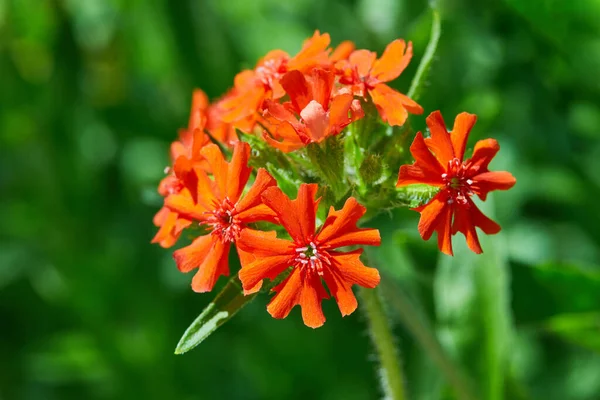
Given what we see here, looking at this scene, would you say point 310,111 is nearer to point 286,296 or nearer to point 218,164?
point 218,164

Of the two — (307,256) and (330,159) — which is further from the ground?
(330,159)

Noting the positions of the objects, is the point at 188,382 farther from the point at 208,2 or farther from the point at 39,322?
the point at 208,2

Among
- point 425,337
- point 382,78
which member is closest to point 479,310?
point 425,337

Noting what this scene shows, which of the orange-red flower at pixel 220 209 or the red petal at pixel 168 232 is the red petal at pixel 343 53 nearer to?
the orange-red flower at pixel 220 209

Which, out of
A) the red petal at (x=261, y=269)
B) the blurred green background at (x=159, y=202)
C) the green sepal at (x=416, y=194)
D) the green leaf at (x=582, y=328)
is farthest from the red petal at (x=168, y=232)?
the green leaf at (x=582, y=328)

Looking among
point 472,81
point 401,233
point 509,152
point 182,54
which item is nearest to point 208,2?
point 182,54
